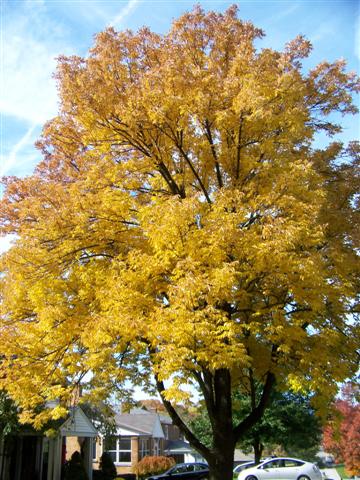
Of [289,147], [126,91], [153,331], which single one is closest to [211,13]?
[126,91]

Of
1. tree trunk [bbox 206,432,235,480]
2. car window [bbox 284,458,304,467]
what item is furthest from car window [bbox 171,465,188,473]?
tree trunk [bbox 206,432,235,480]

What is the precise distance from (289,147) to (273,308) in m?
3.90

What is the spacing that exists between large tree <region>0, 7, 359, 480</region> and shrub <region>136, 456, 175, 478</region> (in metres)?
23.7

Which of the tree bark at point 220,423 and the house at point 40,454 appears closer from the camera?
the tree bark at point 220,423

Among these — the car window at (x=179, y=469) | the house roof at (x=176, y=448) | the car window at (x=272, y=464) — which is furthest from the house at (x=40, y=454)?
the house roof at (x=176, y=448)

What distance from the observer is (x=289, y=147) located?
9484 millimetres

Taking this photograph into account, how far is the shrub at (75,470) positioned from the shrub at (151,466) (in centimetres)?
1126

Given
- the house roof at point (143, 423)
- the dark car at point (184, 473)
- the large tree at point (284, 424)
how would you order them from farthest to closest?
the house roof at point (143, 423)
the dark car at point (184, 473)
the large tree at point (284, 424)

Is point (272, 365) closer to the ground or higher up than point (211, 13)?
→ closer to the ground

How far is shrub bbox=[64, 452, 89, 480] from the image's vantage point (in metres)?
19.4

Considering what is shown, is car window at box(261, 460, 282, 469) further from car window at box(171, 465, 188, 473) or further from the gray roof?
the gray roof

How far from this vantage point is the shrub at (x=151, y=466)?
98.5ft

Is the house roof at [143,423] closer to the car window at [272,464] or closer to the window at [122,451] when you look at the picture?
the window at [122,451]

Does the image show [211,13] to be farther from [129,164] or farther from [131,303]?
[131,303]
